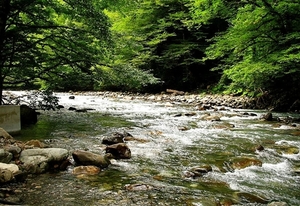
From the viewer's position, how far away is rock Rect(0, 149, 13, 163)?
385 cm

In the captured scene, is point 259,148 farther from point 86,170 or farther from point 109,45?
point 109,45

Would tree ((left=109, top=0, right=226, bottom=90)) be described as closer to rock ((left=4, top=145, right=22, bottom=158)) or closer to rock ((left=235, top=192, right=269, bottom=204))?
rock ((left=4, top=145, right=22, bottom=158))

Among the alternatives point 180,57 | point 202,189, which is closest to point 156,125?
point 202,189

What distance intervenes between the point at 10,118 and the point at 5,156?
2.79 m

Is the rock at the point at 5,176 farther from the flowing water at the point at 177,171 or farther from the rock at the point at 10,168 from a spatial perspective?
the flowing water at the point at 177,171

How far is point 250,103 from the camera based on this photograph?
14.4 m

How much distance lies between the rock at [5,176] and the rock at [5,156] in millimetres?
535

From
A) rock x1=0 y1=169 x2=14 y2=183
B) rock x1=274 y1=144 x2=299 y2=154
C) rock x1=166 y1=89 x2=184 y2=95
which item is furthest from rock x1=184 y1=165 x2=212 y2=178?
rock x1=166 y1=89 x2=184 y2=95

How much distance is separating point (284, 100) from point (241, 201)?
→ 1052 centimetres

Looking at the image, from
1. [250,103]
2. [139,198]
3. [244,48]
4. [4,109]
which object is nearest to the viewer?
[139,198]

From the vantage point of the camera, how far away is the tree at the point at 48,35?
7.07m

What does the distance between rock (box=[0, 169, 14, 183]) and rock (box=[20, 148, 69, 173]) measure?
0.44 metres

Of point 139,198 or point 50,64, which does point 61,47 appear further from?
point 139,198

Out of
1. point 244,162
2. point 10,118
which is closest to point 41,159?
point 10,118
